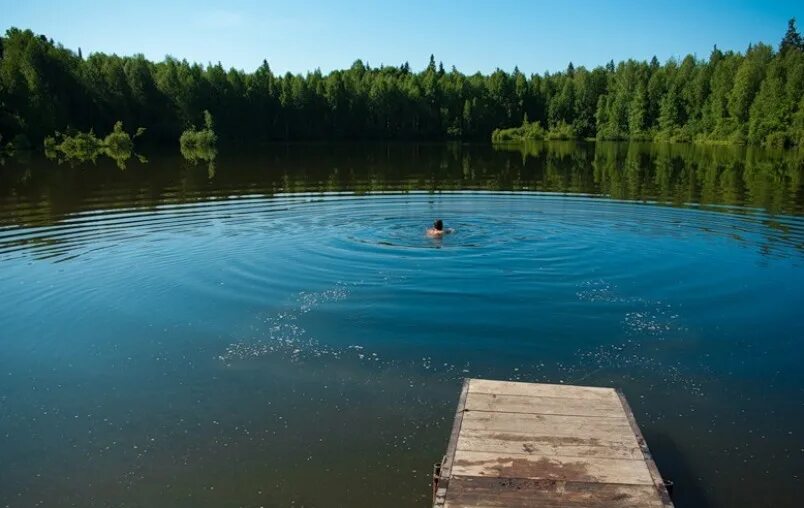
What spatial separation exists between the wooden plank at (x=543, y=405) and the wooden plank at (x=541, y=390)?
0.11 metres

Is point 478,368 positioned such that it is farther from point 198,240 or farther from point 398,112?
point 398,112

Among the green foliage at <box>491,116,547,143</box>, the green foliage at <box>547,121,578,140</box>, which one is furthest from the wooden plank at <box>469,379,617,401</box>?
the green foliage at <box>547,121,578,140</box>

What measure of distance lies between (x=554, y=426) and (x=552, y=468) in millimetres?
1146

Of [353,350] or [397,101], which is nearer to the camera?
[353,350]

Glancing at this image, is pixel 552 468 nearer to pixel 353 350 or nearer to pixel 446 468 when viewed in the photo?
pixel 446 468

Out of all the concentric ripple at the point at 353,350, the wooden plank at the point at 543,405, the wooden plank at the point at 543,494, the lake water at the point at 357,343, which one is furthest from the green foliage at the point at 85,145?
the wooden plank at the point at 543,494

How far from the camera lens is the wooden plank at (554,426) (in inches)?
356

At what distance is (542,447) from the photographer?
8.73 m

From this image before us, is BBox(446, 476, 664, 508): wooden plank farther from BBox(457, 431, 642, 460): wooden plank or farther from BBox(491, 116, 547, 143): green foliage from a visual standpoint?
BBox(491, 116, 547, 143): green foliage

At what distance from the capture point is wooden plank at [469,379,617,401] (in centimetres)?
1031

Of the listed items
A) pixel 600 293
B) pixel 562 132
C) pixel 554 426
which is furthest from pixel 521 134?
pixel 554 426

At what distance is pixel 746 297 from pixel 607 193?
2192 cm

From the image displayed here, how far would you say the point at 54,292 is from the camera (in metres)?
18.4

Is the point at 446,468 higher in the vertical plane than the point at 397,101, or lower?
lower
